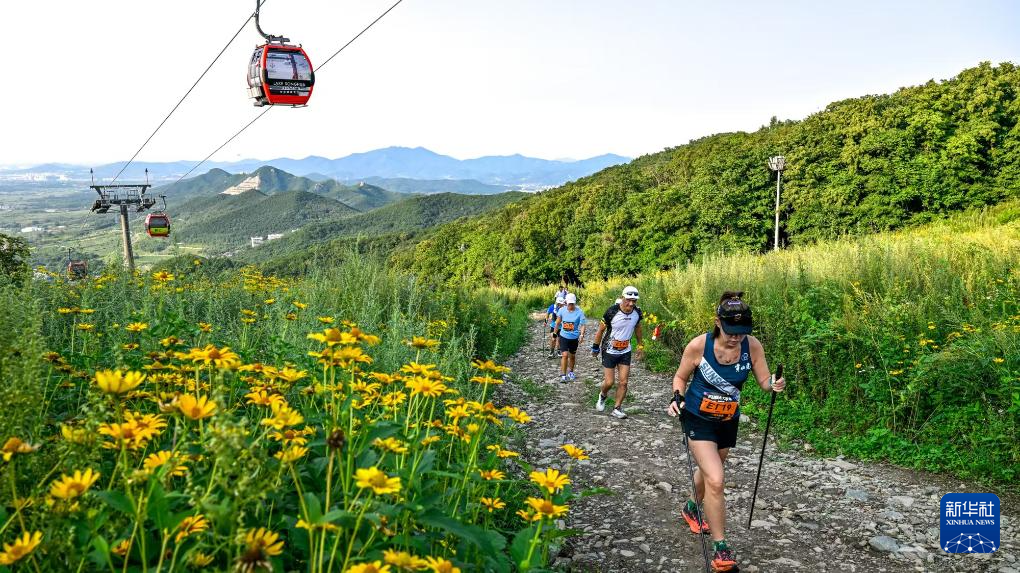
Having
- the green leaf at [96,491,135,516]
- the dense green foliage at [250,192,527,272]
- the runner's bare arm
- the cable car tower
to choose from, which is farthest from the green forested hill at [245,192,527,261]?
the green leaf at [96,491,135,516]

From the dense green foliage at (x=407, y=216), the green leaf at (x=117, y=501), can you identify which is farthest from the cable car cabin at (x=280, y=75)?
the dense green foliage at (x=407, y=216)

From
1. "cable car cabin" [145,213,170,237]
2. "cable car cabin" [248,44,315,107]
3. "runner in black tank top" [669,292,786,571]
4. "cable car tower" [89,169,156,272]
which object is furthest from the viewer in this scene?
"cable car tower" [89,169,156,272]

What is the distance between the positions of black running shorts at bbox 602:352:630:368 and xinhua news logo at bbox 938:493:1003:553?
147 inches

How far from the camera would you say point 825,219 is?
3144 centimetres

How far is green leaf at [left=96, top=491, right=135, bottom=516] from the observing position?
59.6 inches

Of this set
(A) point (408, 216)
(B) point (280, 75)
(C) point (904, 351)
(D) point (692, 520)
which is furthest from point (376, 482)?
(A) point (408, 216)

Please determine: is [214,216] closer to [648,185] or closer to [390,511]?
[648,185]

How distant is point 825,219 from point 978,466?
98.1ft

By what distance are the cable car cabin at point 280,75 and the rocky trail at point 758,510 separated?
7304mm

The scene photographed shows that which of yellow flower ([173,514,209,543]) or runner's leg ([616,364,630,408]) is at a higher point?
yellow flower ([173,514,209,543])

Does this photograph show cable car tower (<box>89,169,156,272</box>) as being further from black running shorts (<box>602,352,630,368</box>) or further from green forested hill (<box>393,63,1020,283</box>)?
black running shorts (<box>602,352,630,368</box>)

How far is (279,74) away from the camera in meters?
10.1

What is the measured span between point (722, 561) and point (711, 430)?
0.90m

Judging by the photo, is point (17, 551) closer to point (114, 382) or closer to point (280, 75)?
point (114, 382)
